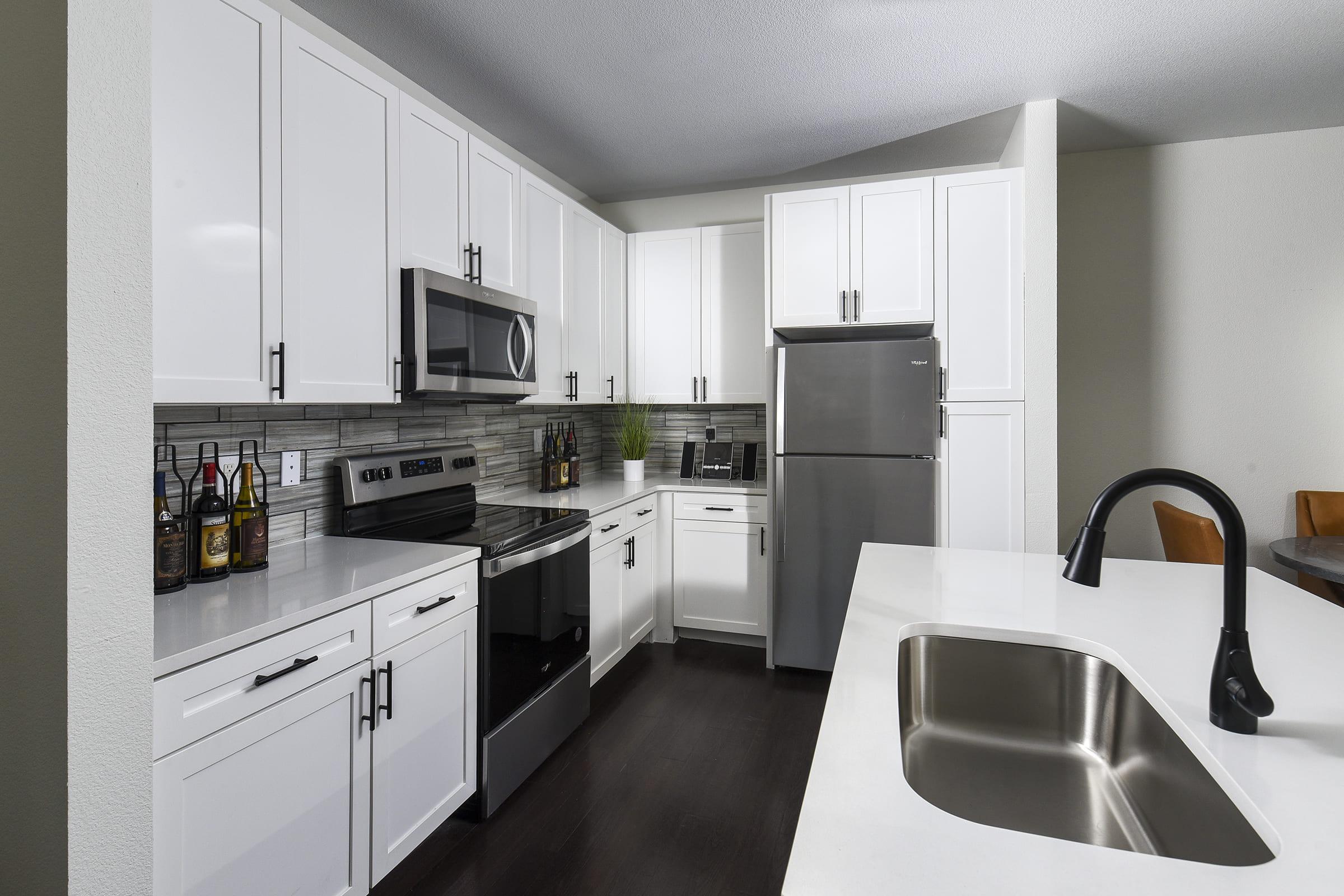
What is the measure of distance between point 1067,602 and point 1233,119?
120 inches

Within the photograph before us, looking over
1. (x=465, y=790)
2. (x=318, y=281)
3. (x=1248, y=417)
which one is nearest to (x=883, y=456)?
(x=1248, y=417)

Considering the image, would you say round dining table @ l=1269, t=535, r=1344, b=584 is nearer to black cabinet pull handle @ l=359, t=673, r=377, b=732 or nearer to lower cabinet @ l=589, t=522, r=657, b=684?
lower cabinet @ l=589, t=522, r=657, b=684

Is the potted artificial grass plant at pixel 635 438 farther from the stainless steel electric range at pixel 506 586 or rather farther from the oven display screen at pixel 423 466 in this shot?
the oven display screen at pixel 423 466

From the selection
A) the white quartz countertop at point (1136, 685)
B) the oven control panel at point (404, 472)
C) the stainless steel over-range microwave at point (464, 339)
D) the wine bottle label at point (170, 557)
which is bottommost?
the white quartz countertop at point (1136, 685)

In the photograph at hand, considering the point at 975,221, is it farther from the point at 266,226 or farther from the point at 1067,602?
the point at 266,226

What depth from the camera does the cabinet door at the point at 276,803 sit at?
1188 mm

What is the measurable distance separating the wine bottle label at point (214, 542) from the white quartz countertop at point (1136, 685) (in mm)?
1483

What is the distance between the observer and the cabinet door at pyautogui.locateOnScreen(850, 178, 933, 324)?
10.1 feet

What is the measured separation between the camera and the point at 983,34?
238 cm

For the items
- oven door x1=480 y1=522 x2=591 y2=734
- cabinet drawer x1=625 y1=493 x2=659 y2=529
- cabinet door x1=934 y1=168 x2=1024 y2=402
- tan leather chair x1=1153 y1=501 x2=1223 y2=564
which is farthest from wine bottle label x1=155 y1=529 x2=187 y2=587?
tan leather chair x1=1153 y1=501 x2=1223 y2=564

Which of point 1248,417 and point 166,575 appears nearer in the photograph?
point 166,575

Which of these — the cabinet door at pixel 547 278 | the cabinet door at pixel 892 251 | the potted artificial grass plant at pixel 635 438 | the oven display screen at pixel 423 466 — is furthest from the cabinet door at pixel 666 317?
the oven display screen at pixel 423 466

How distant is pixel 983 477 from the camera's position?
3.00 meters

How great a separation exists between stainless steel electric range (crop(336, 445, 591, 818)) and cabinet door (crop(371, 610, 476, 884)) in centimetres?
7
